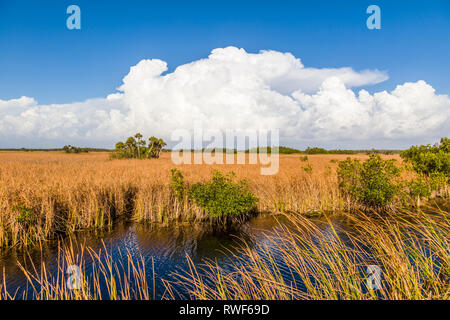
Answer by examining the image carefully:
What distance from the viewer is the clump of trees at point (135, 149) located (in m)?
39.4

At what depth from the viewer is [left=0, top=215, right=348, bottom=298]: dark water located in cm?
607

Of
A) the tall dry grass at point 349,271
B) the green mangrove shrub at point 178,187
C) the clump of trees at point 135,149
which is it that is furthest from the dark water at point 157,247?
the clump of trees at point 135,149

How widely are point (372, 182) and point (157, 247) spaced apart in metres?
11.0

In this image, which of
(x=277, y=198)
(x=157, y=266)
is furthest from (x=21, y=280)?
(x=277, y=198)

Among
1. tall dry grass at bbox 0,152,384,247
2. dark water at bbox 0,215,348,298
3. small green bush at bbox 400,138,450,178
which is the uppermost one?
small green bush at bbox 400,138,450,178

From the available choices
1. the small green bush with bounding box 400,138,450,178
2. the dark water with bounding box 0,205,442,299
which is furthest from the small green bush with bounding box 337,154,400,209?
the small green bush with bounding box 400,138,450,178

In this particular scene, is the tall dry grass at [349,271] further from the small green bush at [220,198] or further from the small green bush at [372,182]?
the small green bush at [372,182]

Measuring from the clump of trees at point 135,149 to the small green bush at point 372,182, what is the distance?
34734 millimetres

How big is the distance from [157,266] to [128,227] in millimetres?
3983

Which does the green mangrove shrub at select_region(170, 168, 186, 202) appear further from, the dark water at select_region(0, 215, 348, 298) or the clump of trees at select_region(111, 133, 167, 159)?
the clump of trees at select_region(111, 133, 167, 159)

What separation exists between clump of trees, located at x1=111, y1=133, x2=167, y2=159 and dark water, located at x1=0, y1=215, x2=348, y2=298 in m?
32.0

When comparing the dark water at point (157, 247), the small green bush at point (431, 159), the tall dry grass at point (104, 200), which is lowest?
the dark water at point (157, 247)

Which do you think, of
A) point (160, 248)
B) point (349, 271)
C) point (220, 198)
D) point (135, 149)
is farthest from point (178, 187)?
point (135, 149)
